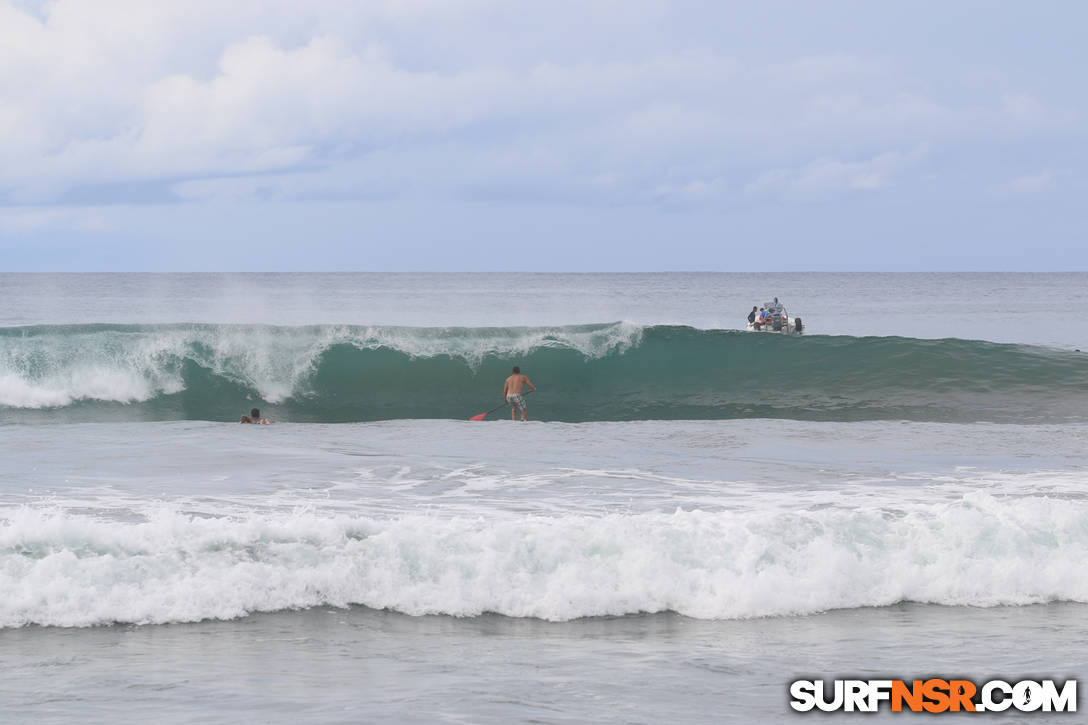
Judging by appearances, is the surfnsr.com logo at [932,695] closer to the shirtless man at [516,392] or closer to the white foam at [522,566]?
the white foam at [522,566]

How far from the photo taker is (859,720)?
18.0ft

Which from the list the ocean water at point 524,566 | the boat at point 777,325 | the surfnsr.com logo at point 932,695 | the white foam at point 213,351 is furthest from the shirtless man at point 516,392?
the surfnsr.com logo at point 932,695

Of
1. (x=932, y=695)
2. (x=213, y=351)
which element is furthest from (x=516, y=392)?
(x=932, y=695)

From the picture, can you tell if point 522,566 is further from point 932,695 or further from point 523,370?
point 523,370

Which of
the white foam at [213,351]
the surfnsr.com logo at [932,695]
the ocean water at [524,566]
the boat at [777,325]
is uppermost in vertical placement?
the boat at [777,325]

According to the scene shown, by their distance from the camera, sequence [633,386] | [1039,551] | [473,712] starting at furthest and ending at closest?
[633,386] → [1039,551] → [473,712]

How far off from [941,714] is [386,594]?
12.7 feet

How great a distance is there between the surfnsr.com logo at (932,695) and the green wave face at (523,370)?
50.4 ft

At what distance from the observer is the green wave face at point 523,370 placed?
Result: 22.1m

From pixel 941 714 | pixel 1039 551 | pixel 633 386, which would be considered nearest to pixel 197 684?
pixel 941 714

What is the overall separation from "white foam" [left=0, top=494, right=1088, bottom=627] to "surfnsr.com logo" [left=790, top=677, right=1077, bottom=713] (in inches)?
67.2

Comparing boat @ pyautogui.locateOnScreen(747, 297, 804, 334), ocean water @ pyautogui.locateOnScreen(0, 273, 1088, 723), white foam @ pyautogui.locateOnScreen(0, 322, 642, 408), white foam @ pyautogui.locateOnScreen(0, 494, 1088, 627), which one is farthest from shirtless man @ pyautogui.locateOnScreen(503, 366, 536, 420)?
white foam @ pyautogui.locateOnScreen(0, 494, 1088, 627)

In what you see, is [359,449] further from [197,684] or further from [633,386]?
[633,386]

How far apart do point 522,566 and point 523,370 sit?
17492 millimetres
